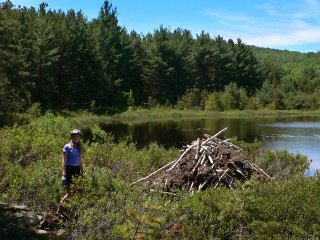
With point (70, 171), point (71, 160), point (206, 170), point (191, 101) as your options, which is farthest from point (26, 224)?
point (191, 101)

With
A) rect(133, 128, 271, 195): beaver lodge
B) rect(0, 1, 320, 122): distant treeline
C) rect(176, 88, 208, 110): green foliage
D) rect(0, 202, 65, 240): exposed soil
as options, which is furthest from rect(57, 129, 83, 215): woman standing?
rect(176, 88, 208, 110): green foliage

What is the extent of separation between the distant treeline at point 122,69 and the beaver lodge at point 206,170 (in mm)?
21667

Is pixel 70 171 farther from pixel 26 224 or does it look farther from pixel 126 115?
pixel 126 115

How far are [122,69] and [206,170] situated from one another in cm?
5019

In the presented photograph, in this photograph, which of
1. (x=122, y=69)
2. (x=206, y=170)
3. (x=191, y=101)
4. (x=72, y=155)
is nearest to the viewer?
(x=72, y=155)

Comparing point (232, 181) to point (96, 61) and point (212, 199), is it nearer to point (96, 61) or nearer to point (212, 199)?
point (212, 199)

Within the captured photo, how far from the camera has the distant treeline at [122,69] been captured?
133ft

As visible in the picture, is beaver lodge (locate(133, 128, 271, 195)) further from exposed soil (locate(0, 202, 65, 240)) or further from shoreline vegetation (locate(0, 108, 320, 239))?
exposed soil (locate(0, 202, 65, 240))

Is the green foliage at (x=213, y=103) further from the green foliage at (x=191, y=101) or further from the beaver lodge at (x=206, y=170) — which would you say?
the beaver lodge at (x=206, y=170)

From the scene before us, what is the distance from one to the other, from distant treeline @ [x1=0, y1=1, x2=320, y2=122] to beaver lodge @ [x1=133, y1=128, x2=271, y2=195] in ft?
71.1

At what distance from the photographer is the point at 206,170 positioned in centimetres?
741

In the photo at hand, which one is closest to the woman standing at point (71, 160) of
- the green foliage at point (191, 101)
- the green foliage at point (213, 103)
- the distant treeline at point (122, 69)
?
the distant treeline at point (122, 69)

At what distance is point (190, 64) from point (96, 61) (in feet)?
70.1

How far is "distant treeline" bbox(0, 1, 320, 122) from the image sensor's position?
133ft
